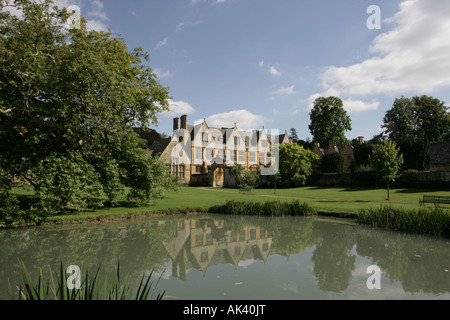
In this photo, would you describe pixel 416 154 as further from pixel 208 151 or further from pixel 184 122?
pixel 184 122

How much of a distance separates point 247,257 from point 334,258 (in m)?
2.53

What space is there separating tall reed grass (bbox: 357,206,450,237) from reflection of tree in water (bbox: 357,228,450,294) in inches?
24.7

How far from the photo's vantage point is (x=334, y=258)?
8.94 meters

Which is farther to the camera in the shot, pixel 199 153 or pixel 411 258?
pixel 199 153

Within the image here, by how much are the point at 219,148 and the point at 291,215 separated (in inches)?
1237

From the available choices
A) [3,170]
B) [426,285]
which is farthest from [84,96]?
[426,285]

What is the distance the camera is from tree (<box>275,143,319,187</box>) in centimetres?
3686

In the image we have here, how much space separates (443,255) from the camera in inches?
354

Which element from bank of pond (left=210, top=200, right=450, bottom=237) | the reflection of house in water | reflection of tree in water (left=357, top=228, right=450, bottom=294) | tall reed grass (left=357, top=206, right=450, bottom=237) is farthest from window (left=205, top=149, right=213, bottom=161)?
reflection of tree in water (left=357, top=228, right=450, bottom=294)

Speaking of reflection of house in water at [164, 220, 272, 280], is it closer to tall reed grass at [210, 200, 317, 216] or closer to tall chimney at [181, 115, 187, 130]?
tall reed grass at [210, 200, 317, 216]

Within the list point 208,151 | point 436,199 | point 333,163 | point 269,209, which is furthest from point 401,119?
point 269,209

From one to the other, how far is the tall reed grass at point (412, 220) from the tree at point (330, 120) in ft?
141

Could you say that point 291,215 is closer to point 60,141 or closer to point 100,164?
point 100,164

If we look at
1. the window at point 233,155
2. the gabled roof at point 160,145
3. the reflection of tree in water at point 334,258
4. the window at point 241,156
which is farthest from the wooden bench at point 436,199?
the window at point 241,156
